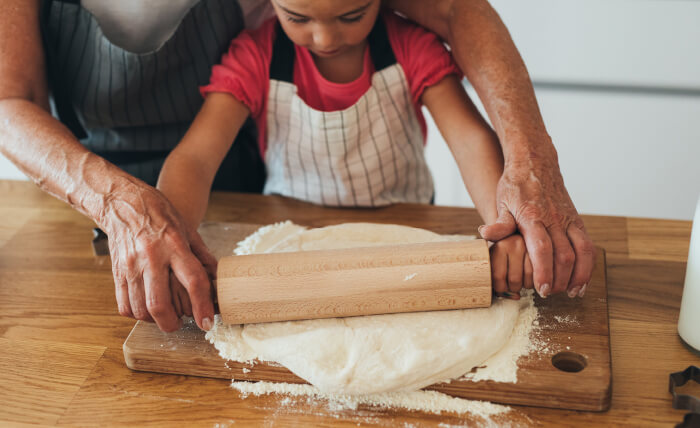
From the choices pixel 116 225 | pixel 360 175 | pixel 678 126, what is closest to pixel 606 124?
pixel 678 126

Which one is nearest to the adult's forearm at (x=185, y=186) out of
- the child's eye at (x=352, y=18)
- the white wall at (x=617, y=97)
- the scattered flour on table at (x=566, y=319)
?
the child's eye at (x=352, y=18)

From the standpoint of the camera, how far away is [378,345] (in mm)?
835

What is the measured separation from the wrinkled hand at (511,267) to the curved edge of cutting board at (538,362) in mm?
68

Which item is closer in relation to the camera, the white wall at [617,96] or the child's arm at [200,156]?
the child's arm at [200,156]

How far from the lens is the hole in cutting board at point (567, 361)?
0.83 meters

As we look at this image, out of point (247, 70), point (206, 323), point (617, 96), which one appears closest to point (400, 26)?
point (247, 70)

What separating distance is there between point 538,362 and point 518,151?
31 centimetres

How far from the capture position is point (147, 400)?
835 mm

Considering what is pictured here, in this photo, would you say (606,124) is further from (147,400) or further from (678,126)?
(147,400)

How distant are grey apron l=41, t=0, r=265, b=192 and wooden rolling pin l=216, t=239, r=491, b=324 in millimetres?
458

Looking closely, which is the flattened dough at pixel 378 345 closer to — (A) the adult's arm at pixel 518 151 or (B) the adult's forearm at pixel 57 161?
(A) the adult's arm at pixel 518 151

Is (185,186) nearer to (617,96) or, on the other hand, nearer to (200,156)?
(200,156)

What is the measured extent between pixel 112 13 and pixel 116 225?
1.44 feet

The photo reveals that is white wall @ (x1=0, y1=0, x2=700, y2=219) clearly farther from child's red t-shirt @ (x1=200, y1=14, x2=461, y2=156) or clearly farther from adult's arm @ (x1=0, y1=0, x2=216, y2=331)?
adult's arm @ (x1=0, y1=0, x2=216, y2=331)
